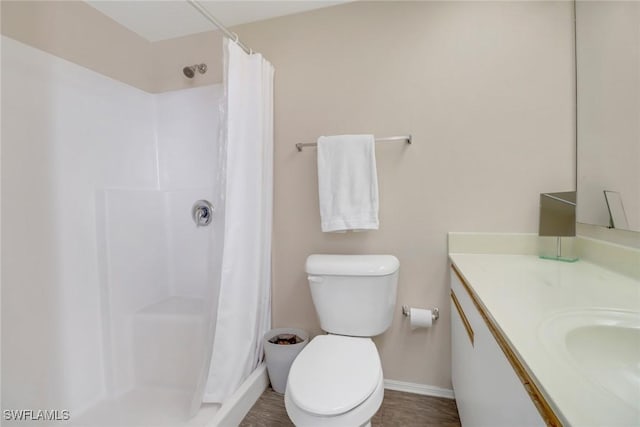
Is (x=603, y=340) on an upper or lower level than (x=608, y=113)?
lower

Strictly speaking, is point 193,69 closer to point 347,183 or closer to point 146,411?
point 347,183

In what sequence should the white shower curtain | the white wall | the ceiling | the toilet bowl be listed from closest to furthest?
the toilet bowl
the white wall
the white shower curtain
the ceiling

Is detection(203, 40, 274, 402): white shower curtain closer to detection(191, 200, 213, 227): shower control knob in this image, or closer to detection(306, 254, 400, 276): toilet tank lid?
detection(306, 254, 400, 276): toilet tank lid

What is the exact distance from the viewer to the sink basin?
59cm

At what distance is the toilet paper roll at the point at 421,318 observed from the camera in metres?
1.42

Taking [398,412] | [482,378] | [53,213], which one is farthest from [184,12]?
[398,412]

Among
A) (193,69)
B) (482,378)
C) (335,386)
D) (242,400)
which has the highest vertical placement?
(193,69)

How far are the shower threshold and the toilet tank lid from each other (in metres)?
0.82

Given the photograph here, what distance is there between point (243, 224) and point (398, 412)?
1.23 meters

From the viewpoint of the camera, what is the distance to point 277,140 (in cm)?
166

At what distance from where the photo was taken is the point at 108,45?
63.2 inches

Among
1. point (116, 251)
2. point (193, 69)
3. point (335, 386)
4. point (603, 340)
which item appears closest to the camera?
point (603, 340)

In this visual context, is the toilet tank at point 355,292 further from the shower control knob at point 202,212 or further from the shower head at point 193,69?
the shower head at point 193,69

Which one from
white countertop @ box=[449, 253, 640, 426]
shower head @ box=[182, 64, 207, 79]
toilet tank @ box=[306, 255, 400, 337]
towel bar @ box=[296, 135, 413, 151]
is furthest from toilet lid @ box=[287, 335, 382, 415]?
shower head @ box=[182, 64, 207, 79]
